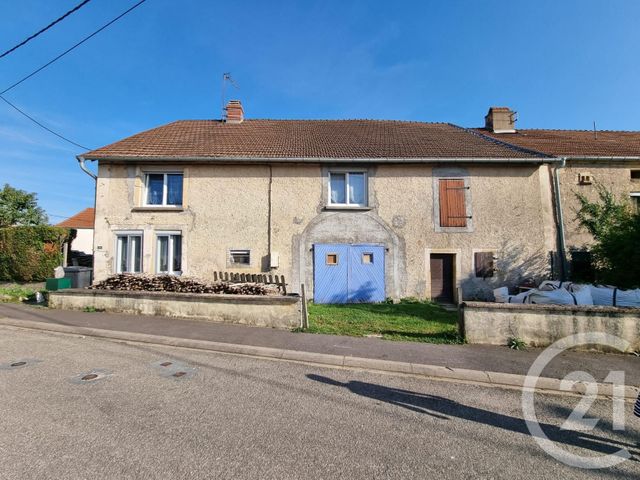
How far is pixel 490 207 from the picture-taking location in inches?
410

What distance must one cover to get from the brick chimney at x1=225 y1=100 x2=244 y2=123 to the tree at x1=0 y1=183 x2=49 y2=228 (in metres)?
16.7

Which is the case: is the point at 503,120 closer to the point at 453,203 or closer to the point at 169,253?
the point at 453,203

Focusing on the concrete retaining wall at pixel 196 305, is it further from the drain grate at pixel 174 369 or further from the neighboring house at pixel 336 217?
the neighboring house at pixel 336 217

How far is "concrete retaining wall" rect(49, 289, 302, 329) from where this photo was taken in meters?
6.71

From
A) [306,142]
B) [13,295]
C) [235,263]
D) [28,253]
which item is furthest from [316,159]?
[28,253]

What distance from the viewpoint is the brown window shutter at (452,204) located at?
34.1ft

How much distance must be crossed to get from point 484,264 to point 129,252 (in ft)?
39.3

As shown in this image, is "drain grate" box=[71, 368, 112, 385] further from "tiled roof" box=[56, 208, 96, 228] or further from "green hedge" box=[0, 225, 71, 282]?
"tiled roof" box=[56, 208, 96, 228]

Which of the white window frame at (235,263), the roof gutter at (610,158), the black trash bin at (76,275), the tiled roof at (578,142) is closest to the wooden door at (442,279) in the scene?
the roof gutter at (610,158)

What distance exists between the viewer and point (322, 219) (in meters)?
10.4

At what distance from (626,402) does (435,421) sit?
8.56ft

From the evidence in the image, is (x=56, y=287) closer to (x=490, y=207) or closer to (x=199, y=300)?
(x=199, y=300)

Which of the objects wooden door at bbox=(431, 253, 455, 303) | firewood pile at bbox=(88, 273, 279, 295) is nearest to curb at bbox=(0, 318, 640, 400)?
firewood pile at bbox=(88, 273, 279, 295)

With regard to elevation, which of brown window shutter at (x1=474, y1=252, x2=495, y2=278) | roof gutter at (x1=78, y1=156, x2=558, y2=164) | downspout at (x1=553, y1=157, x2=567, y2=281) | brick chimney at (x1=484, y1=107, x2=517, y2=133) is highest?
brick chimney at (x1=484, y1=107, x2=517, y2=133)
